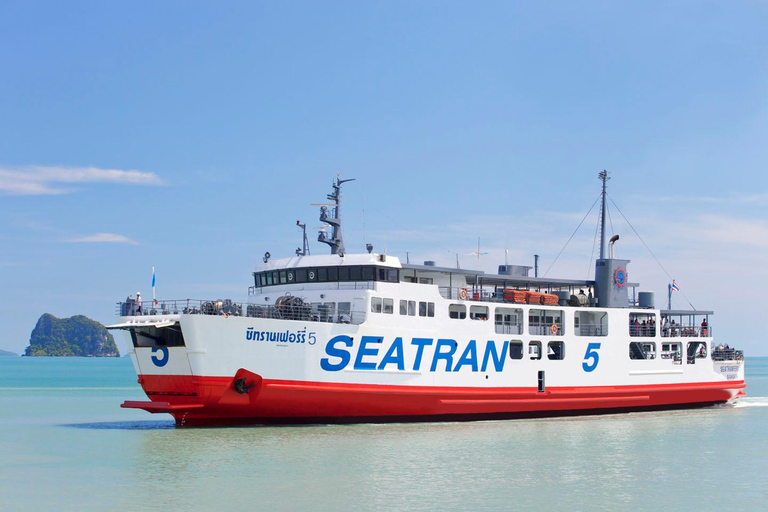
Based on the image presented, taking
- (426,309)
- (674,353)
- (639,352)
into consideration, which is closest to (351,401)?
(426,309)

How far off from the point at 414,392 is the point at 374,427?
1735 mm

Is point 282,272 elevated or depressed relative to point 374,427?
elevated

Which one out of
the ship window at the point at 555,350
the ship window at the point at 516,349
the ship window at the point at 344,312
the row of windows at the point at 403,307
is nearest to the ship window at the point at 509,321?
the ship window at the point at 516,349

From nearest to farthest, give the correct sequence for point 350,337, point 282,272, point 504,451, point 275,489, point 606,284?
point 275,489 → point 504,451 → point 350,337 → point 282,272 → point 606,284

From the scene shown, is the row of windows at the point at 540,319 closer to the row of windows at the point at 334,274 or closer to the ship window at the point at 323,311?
the row of windows at the point at 334,274

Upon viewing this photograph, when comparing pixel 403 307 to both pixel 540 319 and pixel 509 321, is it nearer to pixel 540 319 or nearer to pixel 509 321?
pixel 509 321

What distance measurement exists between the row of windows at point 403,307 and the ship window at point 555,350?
19.3 ft

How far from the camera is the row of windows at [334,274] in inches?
1054

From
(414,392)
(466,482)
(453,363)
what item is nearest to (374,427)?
(414,392)

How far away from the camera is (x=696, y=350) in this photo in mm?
35188

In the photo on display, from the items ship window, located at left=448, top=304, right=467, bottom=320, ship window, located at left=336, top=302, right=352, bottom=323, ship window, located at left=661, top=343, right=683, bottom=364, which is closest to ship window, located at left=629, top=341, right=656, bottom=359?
ship window, located at left=661, top=343, right=683, bottom=364

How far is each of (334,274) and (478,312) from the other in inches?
217

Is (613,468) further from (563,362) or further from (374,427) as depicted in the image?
(563,362)

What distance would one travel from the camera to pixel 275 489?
16922 millimetres
